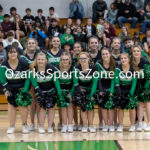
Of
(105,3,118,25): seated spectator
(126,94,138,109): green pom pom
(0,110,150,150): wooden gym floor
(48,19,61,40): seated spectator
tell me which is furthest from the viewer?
(105,3,118,25): seated spectator

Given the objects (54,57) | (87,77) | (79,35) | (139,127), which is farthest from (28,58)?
(79,35)

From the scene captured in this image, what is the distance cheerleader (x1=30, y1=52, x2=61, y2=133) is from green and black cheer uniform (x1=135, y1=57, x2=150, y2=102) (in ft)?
4.15

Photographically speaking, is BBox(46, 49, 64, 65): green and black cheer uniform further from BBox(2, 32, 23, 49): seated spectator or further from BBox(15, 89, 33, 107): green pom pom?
BBox(2, 32, 23, 49): seated spectator

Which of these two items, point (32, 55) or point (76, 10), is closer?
point (32, 55)

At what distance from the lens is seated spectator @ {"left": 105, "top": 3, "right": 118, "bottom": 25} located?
1234cm

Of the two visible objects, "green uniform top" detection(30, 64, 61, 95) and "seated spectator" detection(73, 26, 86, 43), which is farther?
"seated spectator" detection(73, 26, 86, 43)

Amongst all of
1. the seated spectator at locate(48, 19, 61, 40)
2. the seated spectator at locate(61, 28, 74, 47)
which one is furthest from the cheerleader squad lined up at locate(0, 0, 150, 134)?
the seated spectator at locate(48, 19, 61, 40)

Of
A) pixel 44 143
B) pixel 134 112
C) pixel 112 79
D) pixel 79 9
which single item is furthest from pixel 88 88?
pixel 79 9

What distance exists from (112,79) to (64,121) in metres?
1.01

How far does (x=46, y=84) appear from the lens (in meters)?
6.64

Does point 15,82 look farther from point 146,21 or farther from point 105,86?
point 146,21

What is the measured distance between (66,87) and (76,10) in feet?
20.6

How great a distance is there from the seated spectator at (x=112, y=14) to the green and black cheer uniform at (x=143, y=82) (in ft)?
19.1

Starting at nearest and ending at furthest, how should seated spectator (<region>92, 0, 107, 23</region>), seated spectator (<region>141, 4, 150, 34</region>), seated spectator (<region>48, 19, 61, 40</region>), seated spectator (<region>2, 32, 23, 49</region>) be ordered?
seated spectator (<region>2, 32, 23, 49</region>) → seated spectator (<region>48, 19, 61, 40</region>) → seated spectator (<region>141, 4, 150, 34</region>) → seated spectator (<region>92, 0, 107, 23</region>)
